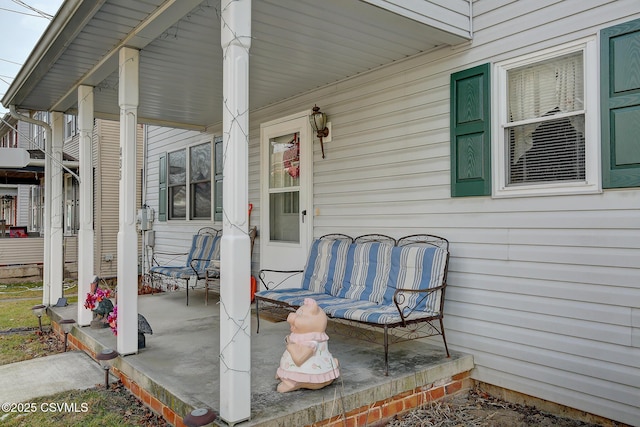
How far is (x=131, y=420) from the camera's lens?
3041mm

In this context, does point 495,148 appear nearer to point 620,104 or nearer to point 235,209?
point 620,104

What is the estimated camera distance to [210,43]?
384 centimetres

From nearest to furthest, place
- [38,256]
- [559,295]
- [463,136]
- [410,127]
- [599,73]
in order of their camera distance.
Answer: [599,73] → [559,295] → [463,136] → [410,127] → [38,256]

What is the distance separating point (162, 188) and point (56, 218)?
297cm

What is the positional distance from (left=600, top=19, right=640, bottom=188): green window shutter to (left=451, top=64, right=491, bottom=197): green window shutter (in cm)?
79

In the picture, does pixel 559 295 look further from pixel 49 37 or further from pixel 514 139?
pixel 49 37

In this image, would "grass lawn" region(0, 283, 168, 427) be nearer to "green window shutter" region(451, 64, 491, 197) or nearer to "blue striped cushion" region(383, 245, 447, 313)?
"blue striped cushion" region(383, 245, 447, 313)

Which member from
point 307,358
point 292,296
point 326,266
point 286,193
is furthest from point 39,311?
point 307,358

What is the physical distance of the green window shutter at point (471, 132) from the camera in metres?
3.52

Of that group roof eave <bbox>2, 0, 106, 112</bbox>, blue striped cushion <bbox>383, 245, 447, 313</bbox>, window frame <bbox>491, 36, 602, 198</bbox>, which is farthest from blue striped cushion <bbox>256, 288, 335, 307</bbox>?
roof eave <bbox>2, 0, 106, 112</bbox>

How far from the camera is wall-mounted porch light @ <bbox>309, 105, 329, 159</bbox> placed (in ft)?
16.2

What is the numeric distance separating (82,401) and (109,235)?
841 centimetres

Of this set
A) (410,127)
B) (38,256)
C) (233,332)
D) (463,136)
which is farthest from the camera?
(38,256)

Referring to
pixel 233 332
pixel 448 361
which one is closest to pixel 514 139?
pixel 448 361
